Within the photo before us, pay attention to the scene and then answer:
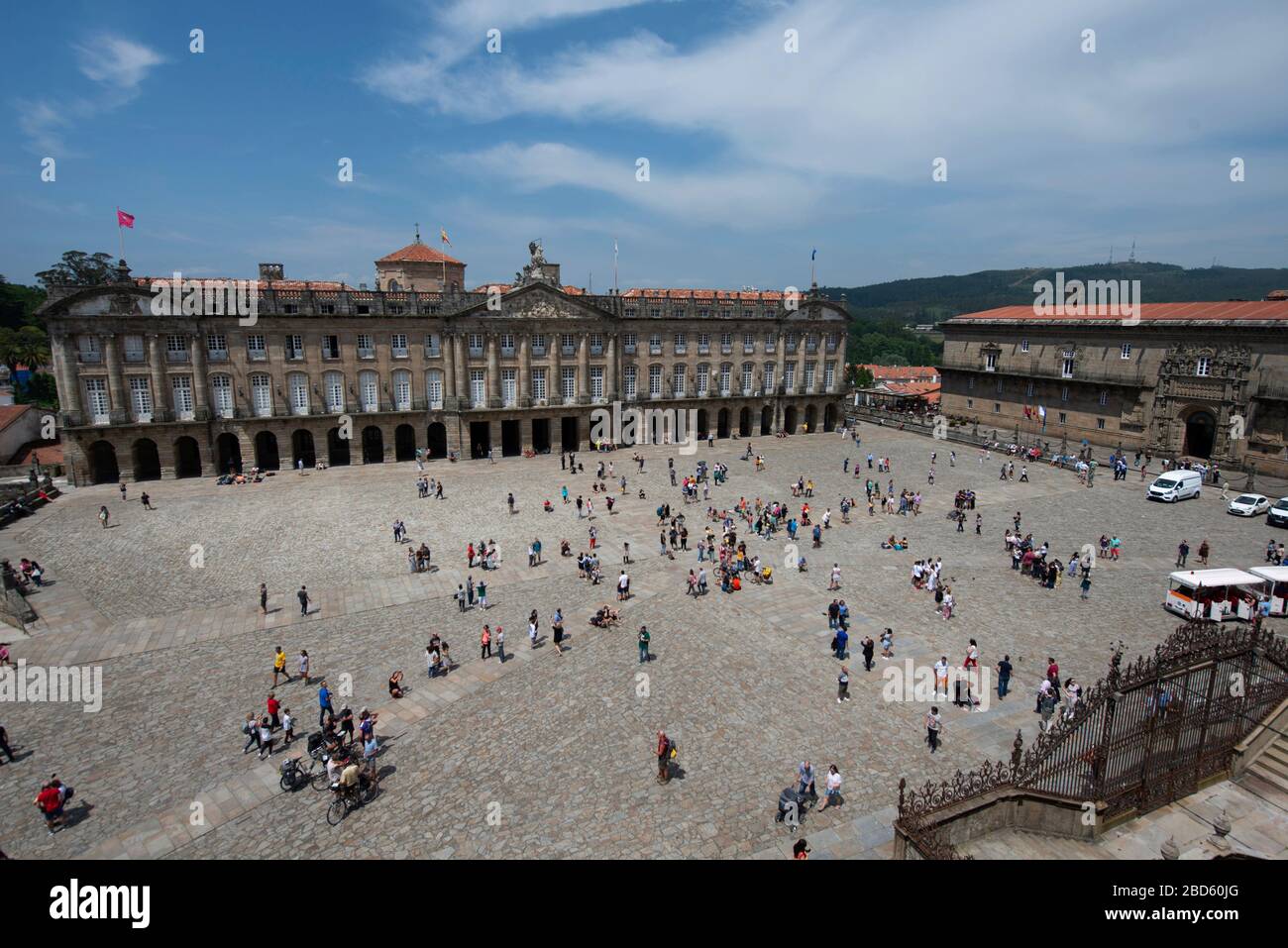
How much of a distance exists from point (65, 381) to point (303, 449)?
43.5ft

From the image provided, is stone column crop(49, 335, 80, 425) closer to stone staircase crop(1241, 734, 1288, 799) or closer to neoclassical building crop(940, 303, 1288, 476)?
stone staircase crop(1241, 734, 1288, 799)

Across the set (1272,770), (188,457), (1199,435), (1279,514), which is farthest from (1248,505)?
(188,457)

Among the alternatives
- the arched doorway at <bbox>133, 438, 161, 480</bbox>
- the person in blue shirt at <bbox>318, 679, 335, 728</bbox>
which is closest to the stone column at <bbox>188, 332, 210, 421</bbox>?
the arched doorway at <bbox>133, 438, 161, 480</bbox>

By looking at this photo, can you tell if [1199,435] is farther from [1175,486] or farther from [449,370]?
[449,370]

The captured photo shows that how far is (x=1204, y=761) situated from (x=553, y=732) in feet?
44.7

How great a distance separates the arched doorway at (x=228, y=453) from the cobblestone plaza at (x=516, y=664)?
6.53 meters

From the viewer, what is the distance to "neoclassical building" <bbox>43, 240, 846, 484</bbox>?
4297 cm

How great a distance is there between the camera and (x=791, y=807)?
14.3 metres

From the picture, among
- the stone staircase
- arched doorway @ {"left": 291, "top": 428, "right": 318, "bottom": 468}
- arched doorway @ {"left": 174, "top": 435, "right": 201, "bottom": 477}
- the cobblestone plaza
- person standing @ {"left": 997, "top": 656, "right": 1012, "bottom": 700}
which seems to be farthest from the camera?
arched doorway @ {"left": 291, "top": 428, "right": 318, "bottom": 468}

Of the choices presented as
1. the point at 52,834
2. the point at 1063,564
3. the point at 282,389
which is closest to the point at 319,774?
the point at 52,834

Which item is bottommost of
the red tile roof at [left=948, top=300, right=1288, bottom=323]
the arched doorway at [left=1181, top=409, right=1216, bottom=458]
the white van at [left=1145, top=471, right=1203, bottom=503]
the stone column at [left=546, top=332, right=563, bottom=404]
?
the white van at [left=1145, top=471, right=1203, bottom=503]

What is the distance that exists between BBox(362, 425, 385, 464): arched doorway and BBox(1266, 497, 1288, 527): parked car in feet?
166

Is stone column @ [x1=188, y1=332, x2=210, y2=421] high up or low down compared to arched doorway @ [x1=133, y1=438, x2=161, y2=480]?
up

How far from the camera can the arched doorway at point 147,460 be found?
4469cm
